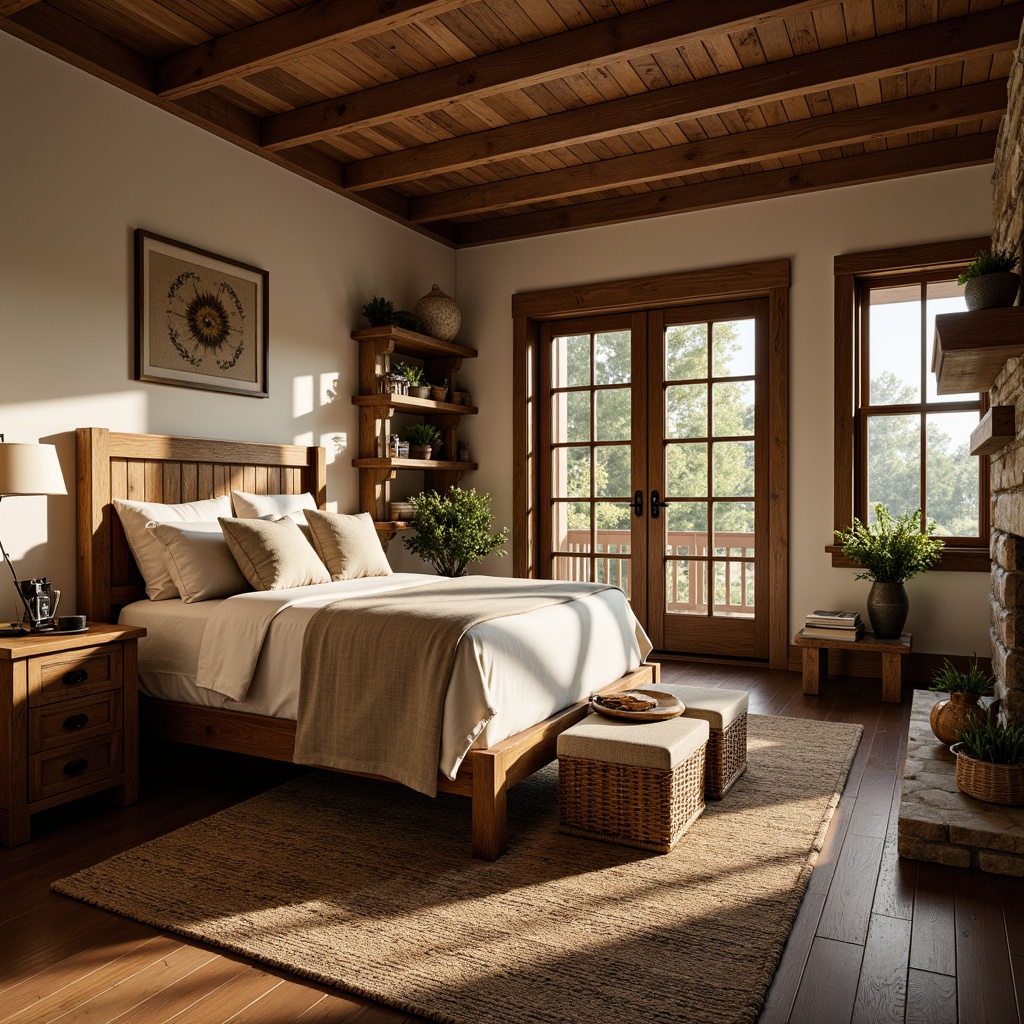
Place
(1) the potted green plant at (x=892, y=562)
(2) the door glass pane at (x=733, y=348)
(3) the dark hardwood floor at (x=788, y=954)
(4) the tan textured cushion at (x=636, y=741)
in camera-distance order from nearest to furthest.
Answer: (3) the dark hardwood floor at (x=788, y=954) → (4) the tan textured cushion at (x=636, y=741) → (1) the potted green plant at (x=892, y=562) → (2) the door glass pane at (x=733, y=348)

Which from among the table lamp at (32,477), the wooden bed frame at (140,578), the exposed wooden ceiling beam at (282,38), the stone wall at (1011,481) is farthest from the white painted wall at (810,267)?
the table lamp at (32,477)

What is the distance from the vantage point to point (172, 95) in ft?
12.3

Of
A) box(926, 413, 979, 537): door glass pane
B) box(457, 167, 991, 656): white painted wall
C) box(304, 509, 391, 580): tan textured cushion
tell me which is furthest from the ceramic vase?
box(304, 509, 391, 580): tan textured cushion

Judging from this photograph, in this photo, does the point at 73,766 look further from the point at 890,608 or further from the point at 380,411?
the point at 890,608

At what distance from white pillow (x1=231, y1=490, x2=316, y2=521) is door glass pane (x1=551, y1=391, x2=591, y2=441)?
88.3 inches

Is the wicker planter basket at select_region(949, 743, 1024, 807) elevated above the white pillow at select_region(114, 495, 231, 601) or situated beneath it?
situated beneath

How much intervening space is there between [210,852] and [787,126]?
14.1 ft

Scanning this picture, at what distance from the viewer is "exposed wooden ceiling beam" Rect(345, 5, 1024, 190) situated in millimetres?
3461

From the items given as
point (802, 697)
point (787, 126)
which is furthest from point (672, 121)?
point (802, 697)

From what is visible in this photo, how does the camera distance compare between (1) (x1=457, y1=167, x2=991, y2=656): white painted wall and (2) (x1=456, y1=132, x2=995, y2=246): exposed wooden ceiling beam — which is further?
(1) (x1=457, y1=167, x2=991, y2=656): white painted wall

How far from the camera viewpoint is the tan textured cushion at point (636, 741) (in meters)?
2.52

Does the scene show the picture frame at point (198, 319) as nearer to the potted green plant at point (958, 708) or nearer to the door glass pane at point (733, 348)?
the door glass pane at point (733, 348)

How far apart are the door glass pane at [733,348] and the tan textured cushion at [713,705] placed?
2.74 metres

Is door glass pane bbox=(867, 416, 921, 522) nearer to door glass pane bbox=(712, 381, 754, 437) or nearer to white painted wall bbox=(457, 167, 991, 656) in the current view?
white painted wall bbox=(457, 167, 991, 656)
